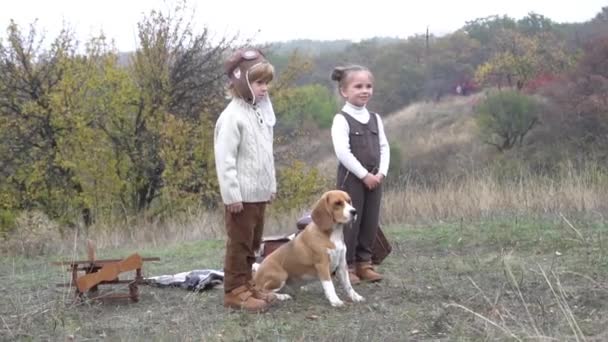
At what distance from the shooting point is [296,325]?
222 inches

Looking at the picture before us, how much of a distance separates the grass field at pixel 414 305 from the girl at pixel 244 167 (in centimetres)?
23

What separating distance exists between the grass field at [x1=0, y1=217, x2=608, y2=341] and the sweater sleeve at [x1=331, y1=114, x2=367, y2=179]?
2.95ft

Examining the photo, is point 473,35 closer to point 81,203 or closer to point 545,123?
point 545,123

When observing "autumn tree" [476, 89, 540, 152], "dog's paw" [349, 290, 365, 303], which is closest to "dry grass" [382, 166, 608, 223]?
"dog's paw" [349, 290, 365, 303]

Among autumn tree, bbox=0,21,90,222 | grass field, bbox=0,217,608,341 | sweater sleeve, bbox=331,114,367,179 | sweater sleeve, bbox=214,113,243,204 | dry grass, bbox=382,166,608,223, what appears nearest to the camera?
grass field, bbox=0,217,608,341

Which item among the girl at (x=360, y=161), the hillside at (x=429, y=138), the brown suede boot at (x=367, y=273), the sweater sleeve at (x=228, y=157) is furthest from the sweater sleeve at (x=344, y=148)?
the hillside at (x=429, y=138)

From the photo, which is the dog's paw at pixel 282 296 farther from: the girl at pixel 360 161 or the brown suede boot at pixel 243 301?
the girl at pixel 360 161

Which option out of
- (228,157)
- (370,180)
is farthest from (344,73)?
(228,157)

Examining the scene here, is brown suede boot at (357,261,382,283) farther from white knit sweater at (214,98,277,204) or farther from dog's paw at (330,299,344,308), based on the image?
white knit sweater at (214,98,277,204)

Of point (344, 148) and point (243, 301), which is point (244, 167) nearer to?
point (243, 301)

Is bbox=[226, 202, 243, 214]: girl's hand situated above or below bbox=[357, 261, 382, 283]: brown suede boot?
above

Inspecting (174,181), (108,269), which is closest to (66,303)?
(108,269)

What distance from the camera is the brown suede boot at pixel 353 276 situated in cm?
698

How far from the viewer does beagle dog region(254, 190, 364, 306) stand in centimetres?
631
